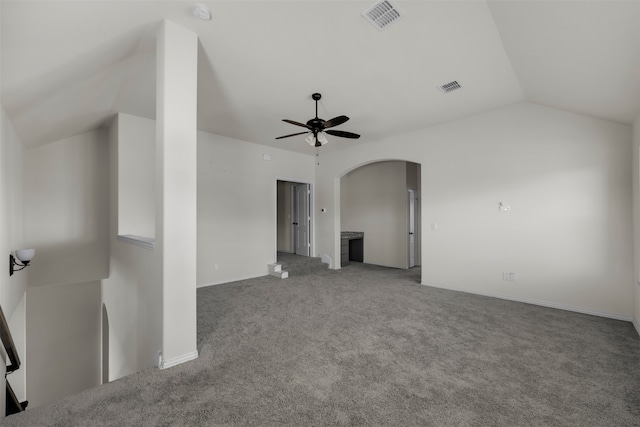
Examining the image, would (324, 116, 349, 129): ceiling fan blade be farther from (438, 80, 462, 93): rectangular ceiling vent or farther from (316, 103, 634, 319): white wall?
(316, 103, 634, 319): white wall

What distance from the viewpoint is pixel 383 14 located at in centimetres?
239

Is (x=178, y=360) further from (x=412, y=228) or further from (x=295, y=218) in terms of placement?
(x=412, y=228)

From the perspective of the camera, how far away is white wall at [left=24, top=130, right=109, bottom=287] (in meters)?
4.45

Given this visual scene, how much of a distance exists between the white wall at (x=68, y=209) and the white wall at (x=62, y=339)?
885 mm

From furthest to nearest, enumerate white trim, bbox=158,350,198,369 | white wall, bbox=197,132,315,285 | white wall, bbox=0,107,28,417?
1. white wall, bbox=197,132,315,285
2. white wall, bbox=0,107,28,417
3. white trim, bbox=158,350,198,369

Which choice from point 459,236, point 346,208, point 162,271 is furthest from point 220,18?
point 346,208

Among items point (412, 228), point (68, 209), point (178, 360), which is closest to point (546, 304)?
point (412, 228)

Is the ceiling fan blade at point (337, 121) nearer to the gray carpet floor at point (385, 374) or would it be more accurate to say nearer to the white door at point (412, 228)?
the gray carpet floor at point (385, 374)

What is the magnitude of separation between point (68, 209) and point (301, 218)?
192 inches

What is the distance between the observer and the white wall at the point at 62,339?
200 inches

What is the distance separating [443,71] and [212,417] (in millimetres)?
4048

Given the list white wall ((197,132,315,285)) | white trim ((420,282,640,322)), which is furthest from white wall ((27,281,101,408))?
white trim ((420,282,640,322))

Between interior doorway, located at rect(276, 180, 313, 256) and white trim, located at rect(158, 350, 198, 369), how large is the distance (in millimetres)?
5003

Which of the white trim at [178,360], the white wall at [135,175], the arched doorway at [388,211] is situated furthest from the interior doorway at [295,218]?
the white trim at [178,360]
